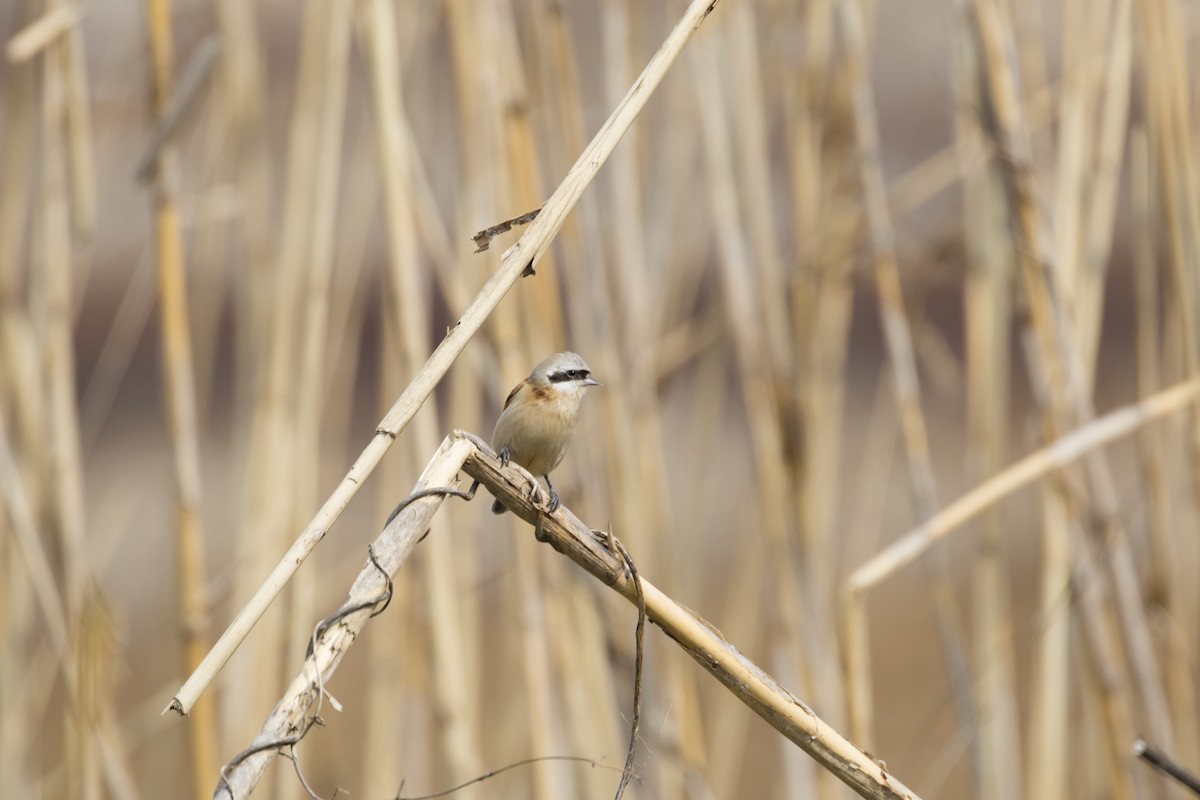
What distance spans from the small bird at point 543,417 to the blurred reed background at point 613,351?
153 millimetres

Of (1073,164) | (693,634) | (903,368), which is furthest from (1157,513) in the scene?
(693,634)

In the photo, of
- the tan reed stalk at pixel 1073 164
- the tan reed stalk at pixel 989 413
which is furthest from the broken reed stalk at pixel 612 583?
the tan reed stalk at pixel 1073 164

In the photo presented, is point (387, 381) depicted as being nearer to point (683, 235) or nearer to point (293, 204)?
point (293, 204)

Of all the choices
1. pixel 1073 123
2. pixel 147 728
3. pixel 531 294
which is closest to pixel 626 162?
pixel 531 294

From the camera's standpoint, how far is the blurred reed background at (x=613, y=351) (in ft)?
5.36

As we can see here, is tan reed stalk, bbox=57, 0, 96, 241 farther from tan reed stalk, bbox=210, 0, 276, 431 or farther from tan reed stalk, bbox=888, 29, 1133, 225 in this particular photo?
tan reed stalk, bbox=888, 29, 1133, 225

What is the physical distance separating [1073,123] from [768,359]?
2.03ft

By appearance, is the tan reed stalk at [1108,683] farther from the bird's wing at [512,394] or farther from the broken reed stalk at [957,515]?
the bird's wing at [512,394]

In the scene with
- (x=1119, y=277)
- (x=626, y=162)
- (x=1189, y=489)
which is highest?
(x=1119, y=277)

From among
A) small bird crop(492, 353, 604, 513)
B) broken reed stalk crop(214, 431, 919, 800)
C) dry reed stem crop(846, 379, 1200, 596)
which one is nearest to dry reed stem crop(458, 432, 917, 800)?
broken reed stalk crop(214, 431, 919, 800)

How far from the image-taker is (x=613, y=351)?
1.79 m

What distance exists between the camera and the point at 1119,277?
7.14m

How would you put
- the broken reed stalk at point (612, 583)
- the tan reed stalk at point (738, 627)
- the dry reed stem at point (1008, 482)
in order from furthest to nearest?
1. the tan reed stalk at point (738, 627)
2. the dry reed stem at point (1008, 482)
3. the broken reed stalk at point (612, 583)

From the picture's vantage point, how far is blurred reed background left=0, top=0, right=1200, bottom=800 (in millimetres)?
1635
